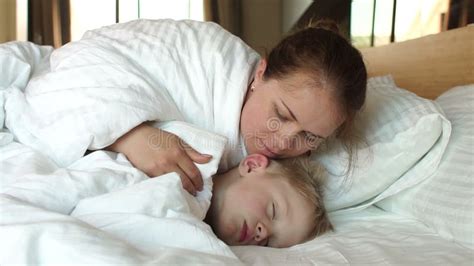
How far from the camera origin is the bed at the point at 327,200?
1.53 feet

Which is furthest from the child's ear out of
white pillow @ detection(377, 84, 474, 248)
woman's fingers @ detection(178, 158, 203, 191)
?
white pillow @ detection(377, 84, 474, 248)

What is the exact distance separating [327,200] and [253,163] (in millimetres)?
191

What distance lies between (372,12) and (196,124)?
3.76 ft

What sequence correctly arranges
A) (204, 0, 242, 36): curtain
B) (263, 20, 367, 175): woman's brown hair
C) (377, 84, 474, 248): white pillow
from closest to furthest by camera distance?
(377, 84, 474, 248): white pillow → (263, 20, 367, 175): woman's brown hair → (204, 0, 242, 36): curtain

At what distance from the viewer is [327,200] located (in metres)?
0.94

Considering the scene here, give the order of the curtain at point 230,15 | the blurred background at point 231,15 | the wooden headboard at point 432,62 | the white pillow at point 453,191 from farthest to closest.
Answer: the curtain at point 230,15 → the blurred background at point 231,15 → the wooden headboard at point 432,62 → the white pillow at point 453,191

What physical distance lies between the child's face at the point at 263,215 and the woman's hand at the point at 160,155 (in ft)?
0.23

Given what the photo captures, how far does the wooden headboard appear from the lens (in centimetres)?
114

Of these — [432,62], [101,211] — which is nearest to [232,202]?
[101,211]

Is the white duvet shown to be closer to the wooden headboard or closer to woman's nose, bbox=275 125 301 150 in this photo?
woman's nose, bbox=275 125 301 150

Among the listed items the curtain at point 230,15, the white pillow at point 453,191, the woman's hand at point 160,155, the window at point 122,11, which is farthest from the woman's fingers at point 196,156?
the window at point 122,11

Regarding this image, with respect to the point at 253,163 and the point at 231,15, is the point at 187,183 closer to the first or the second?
the point at 253,163

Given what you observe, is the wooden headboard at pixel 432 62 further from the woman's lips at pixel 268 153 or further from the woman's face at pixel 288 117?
the woman's lips at pixel 268 153

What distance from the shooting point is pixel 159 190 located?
0.62 m
